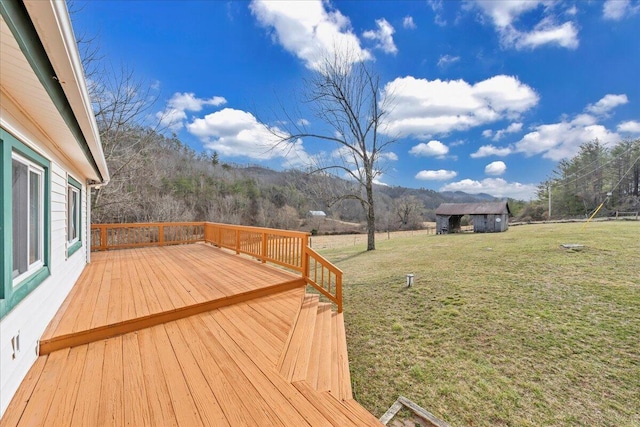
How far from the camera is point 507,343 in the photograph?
3859 millimetres

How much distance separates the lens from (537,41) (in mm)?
10609

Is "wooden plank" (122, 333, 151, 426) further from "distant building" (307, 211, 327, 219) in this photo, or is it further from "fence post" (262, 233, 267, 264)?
"distant building" (307, 211, 327, 219)

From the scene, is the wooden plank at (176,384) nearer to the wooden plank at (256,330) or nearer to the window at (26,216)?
the wooden plank at (256,330)

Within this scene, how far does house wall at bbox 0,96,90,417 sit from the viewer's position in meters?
1.75

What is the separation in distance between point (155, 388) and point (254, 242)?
4527mm

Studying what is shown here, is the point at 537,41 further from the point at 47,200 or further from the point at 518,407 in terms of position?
the point at 47,200

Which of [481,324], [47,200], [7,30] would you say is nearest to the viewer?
[7,30]

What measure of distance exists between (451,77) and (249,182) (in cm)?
3617

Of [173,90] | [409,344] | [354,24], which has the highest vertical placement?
[354,24]

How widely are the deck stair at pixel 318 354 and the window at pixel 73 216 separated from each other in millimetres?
3860

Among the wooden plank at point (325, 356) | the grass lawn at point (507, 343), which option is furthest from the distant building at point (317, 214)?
the wooden plank at point (325, 356)

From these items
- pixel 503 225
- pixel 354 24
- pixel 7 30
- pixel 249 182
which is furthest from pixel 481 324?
pixel 249 182

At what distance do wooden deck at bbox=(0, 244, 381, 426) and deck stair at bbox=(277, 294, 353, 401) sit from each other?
0.05ft

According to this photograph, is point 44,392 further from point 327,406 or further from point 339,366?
point 339,366
